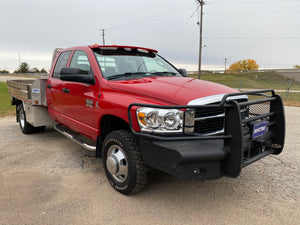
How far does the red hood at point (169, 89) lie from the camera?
2.75 meters

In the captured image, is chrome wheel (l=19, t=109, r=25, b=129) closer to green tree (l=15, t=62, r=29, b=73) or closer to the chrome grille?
the chrome grille

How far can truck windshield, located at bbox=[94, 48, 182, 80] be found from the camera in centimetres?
361

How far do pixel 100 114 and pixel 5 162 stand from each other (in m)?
2.20

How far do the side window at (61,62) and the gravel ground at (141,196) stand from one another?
163 cm

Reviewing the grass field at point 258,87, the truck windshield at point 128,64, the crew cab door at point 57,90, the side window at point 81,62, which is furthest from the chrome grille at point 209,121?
the grass field at point 258,87

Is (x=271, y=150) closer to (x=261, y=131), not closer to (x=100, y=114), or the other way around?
(x=261, y=131)

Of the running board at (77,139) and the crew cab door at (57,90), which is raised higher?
the crew cab door at (57,90)

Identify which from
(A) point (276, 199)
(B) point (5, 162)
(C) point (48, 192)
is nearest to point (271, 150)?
(A) point (276, 199)

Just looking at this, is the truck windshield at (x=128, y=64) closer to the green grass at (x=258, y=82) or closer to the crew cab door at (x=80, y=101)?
the crew cab door at (x=80, y=101)

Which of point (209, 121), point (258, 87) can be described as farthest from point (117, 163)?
point (258, 87)

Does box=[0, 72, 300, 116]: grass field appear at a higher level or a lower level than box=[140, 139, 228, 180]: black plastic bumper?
lower

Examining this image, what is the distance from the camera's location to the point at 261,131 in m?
2.96

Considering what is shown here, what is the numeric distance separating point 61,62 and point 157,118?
9.93 feet

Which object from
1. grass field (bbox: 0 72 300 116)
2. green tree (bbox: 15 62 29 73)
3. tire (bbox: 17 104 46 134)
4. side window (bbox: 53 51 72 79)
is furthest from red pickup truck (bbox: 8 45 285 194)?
green tree (bbox: 15 62 29 73)
